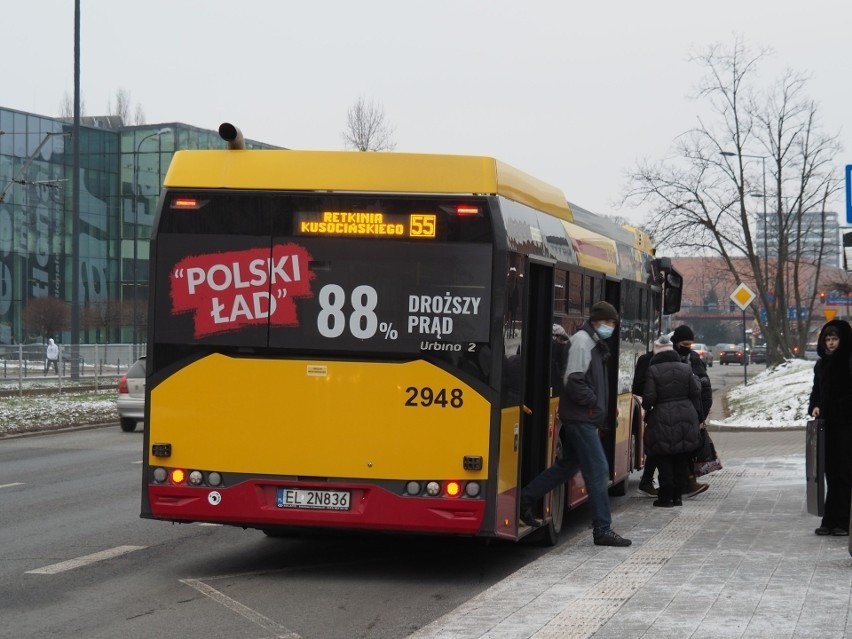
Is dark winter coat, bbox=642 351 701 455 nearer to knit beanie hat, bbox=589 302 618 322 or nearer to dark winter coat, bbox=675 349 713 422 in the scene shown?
dark winter coat, bbox=675 349 713 422

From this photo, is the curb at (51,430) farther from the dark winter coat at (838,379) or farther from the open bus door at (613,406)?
the dark winter coat at (838,379)

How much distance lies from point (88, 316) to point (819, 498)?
2159 inches

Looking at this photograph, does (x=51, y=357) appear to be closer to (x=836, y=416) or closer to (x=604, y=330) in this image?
(x=604, y=330)

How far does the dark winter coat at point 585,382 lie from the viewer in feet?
34.0

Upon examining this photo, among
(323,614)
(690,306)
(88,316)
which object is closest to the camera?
(323,614)

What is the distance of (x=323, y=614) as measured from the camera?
820 cm

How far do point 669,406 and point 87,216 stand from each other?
66177 millimetres

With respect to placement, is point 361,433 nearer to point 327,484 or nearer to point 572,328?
point 327,484

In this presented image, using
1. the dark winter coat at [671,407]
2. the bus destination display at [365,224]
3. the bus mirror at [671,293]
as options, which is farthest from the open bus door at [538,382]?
the bus mirror at [671,293]

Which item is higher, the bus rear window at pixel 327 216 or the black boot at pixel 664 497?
the bus rear window at pixel 327 216

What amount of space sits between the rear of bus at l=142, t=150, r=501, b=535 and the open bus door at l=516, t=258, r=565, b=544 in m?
0.96

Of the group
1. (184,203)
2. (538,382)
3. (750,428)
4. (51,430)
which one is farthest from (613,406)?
(51,430)

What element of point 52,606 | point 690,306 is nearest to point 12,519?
point 52,606

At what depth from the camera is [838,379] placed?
1082cm
